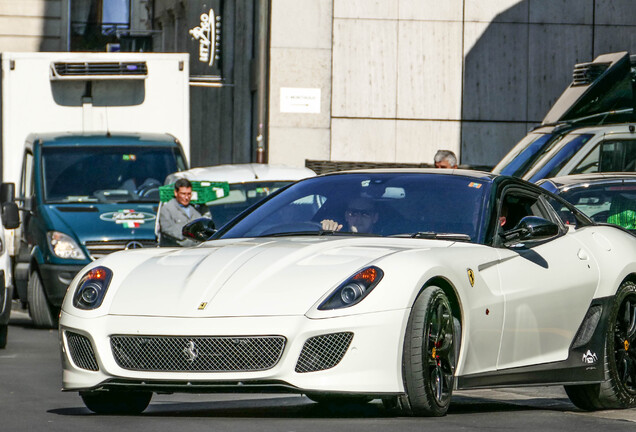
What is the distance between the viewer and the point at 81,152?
755 inches

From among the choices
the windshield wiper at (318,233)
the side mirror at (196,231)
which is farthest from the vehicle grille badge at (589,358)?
the side mirror at (196,231)

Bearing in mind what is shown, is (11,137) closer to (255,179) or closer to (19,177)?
(19,177)

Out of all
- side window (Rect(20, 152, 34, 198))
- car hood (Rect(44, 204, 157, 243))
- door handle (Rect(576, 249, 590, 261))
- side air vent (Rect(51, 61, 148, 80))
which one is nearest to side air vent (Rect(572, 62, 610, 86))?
car hood (Rect(44, 204, 157, 243))

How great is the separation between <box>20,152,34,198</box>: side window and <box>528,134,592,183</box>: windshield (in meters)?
6.10

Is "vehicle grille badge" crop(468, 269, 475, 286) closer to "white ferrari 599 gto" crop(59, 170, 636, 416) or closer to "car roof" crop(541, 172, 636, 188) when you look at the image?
"white ferrari 599 gto" crop(59, 170, 636, 416)

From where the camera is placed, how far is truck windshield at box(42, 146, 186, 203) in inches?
740

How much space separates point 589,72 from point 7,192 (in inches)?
262

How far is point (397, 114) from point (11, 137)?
29.1 feet

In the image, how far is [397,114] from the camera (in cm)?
2748

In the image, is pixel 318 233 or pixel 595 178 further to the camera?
pixel 595 178

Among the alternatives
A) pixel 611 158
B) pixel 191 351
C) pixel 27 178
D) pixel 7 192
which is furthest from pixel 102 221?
→ pixel 191 351

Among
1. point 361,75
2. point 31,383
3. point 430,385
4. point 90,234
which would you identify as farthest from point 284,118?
point 430,385

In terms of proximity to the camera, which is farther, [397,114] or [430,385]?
[397,114]

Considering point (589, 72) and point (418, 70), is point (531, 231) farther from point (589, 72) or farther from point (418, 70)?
point (418, 70)
